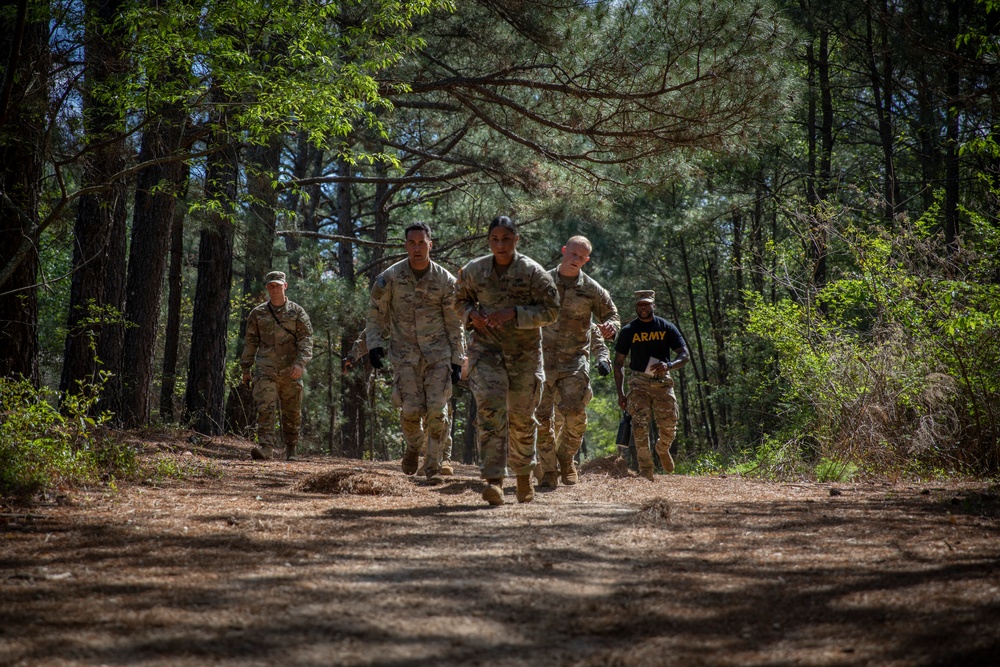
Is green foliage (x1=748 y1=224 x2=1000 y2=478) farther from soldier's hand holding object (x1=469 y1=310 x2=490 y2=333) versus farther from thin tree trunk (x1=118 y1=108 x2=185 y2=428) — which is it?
thin tree trunk (x1=118 y1=108 x2=185 y2=428)

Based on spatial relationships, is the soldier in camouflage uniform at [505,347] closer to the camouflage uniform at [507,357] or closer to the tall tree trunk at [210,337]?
the camouflage uniform at [507,357]

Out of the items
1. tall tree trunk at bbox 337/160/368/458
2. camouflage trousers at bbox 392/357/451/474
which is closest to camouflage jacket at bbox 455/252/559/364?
camouflage trousers at bbox 392/357/451/474

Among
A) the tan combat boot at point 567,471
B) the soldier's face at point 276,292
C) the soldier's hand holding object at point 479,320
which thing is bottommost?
the tan combat boot at point 567,471

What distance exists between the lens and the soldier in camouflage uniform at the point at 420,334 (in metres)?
8.59

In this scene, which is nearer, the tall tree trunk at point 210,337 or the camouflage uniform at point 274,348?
the camouflage uniform at point 274,348

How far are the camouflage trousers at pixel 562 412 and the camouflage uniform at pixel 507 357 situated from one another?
50.6 inches

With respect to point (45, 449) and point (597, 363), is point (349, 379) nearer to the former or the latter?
point (597, 363)

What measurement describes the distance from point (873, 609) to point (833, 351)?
27.8ft

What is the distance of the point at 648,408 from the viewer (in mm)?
11094

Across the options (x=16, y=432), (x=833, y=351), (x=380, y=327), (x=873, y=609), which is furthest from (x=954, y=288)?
(x=16, y=432)

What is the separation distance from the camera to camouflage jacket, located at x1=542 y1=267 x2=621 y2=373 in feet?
29.1

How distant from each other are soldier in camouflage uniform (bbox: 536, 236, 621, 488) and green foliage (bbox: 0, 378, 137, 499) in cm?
392

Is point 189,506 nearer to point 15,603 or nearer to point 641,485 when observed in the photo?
point 15,603

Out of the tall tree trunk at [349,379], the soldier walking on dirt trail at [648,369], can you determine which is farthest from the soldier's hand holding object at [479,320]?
the tall tree trunk at [349,379]
